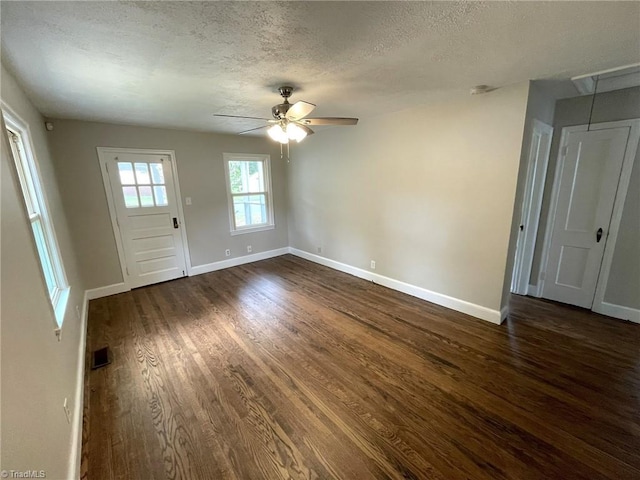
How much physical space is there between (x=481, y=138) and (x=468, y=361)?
2.14 metres

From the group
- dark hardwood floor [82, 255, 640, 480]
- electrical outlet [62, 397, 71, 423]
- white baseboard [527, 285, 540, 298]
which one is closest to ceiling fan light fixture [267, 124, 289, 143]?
dark hardwood floor [82, 255, 640, 480]

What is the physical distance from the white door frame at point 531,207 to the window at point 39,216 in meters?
4.55

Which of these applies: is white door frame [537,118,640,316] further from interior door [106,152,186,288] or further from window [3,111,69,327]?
interior door [106,152,186,288]

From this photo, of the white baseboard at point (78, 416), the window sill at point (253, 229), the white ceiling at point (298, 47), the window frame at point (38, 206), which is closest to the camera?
the white ceiling at point (298, 47)

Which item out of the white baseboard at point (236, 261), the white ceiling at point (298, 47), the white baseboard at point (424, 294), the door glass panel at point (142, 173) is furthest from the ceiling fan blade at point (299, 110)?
the white baseboard at point (236, 261)

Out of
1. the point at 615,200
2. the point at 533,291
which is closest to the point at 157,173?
the point at 533,291

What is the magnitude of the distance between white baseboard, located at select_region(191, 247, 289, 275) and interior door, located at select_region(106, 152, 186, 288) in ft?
1.19

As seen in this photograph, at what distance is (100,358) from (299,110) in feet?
9.43

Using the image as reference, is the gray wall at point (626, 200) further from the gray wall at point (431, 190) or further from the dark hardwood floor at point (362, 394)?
the gray wall at point (431, 190)

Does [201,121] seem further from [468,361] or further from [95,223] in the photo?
[468,361]

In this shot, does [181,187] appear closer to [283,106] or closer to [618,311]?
[283,106]

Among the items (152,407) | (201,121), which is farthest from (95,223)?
(152,407)

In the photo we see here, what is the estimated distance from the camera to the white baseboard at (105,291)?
3.70 m

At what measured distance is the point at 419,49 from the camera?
5.59 feet
